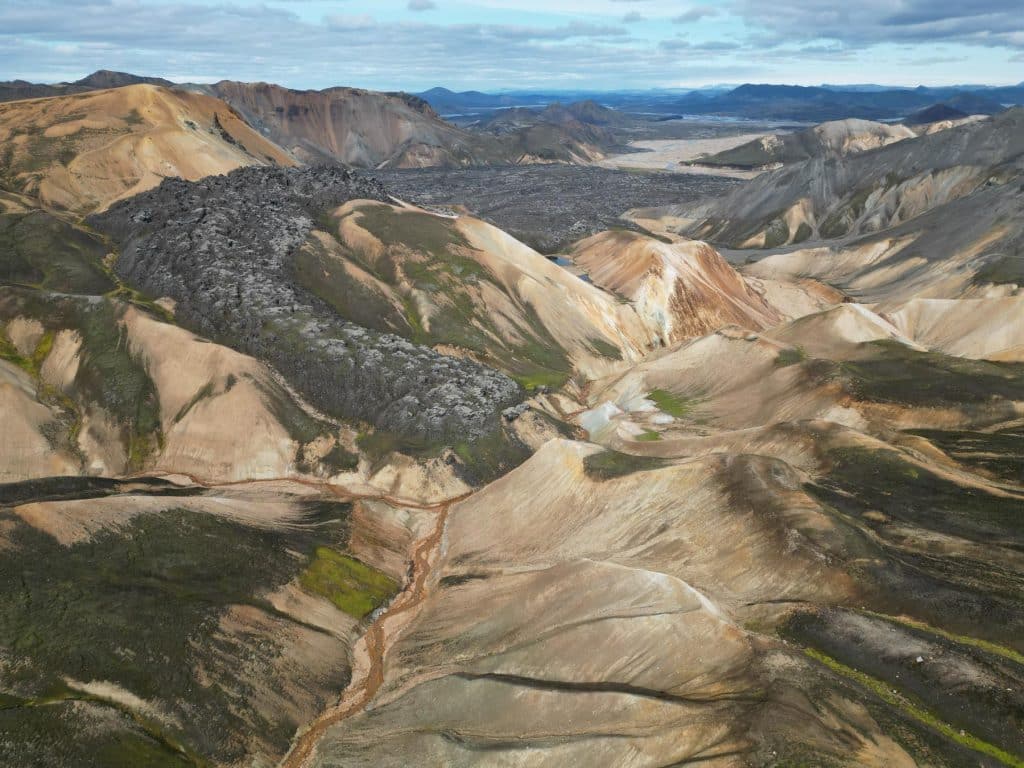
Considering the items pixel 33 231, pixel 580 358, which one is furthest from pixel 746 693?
pixel 33 231

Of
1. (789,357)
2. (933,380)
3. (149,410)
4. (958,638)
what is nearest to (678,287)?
(789,357)

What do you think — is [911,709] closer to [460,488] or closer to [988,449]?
[988,449]

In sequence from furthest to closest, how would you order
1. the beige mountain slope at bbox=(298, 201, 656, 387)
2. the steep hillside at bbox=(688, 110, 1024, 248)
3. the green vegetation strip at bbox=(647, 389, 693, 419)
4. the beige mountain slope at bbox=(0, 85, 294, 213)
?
the steep hillside at bbox=(688, 110, 1024, 248), the beige mountain slope at bbox=(0, 85, 294, 213), the beige mountain slope at bbox=(298, 201, 656, 387), the green vegetation strip at bbox=(647, 389, 693, 419)

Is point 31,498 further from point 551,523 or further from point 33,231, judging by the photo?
point 33,231

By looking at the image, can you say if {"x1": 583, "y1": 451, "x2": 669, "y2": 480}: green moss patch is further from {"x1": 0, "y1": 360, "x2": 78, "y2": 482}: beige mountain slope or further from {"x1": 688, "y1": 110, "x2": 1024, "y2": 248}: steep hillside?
{"x1": 688, "y1": 110, "x2": 1024, "y2": 248}: steep hillside

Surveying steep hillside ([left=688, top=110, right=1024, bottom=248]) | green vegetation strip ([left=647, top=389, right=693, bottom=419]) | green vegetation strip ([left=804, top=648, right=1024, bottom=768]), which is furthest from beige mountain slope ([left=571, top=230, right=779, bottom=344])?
green vegetation strip ([left=804, top=648, right=1024, bottom=768])
